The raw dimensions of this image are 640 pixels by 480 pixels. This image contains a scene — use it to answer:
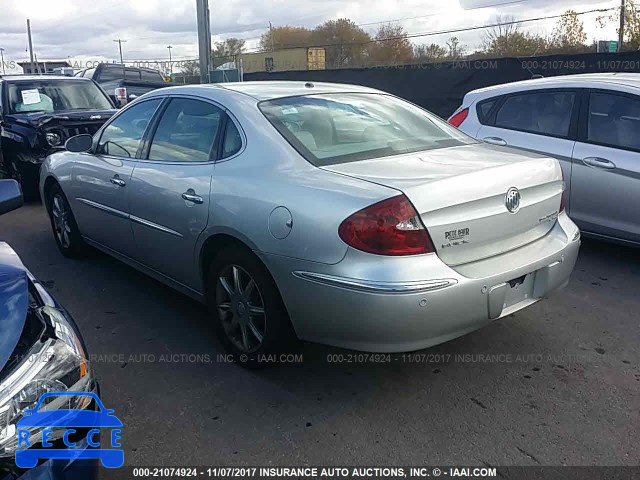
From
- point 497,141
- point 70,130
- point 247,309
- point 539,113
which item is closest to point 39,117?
point 70,130

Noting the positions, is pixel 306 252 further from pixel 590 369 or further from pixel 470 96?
pixel 470 96

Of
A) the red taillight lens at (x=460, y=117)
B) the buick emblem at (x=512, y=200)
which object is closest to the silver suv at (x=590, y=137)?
the red taillight lens at (x=460, y=117)

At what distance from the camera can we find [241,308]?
349 cm

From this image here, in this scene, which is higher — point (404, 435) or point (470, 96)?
point (470, 96)

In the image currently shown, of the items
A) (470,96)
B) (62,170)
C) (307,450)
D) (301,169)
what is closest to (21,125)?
(62,170)

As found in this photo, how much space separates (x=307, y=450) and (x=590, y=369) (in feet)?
5.67

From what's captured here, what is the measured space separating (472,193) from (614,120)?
2982 mm

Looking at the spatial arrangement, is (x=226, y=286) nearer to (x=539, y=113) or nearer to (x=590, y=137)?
(x=590, y=137)

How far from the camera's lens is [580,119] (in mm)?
5453

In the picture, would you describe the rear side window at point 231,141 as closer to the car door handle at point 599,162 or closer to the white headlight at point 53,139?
the car door handle at point 599,162

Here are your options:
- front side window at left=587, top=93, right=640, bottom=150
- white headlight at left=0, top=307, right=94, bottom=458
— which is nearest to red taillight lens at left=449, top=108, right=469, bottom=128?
front side window at left=587, top=93, right=640, bottom=150

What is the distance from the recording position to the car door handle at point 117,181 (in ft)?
14.4

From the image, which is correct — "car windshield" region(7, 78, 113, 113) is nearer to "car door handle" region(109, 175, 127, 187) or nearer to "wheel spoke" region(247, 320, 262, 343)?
"car door handle" region(109, 175, 127, 187)

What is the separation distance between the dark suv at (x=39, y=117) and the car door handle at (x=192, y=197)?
5.35 m
